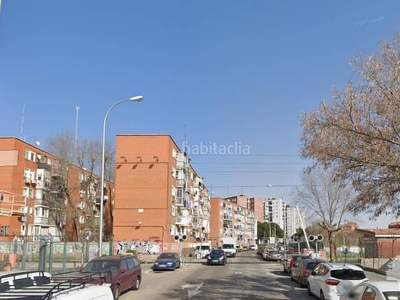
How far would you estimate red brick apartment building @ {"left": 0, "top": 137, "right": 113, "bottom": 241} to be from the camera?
54.9 metres

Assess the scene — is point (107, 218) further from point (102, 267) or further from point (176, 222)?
point (102, 267)

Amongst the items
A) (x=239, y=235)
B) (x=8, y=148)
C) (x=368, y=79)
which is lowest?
(x=239, y=235)

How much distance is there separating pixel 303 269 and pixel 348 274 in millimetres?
7491

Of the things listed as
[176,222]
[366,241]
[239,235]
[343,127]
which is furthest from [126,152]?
[239,235]

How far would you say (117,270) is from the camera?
17234 millimetres

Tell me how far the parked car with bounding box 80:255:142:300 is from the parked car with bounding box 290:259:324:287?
858 cm

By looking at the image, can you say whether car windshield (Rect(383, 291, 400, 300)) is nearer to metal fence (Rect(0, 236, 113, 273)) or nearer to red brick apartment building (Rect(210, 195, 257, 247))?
metal fence (Rect(0, 236, 113, 273))

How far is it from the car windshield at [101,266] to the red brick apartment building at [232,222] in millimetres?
96141

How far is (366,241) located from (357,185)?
75.2 feet

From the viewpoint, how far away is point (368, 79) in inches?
605

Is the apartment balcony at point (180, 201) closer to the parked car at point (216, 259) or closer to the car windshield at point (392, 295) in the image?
the parked car at point (216, 259)

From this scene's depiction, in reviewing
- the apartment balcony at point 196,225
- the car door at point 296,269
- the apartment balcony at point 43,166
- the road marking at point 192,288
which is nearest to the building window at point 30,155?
the apartment balcony at point 43,166

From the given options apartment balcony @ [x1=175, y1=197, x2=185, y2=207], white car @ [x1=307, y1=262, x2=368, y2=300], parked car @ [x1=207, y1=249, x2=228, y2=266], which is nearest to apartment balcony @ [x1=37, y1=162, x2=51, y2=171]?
apartment balcony @ [x1=175, y1=197, x2=185, y2=207]

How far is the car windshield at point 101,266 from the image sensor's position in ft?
57.1
